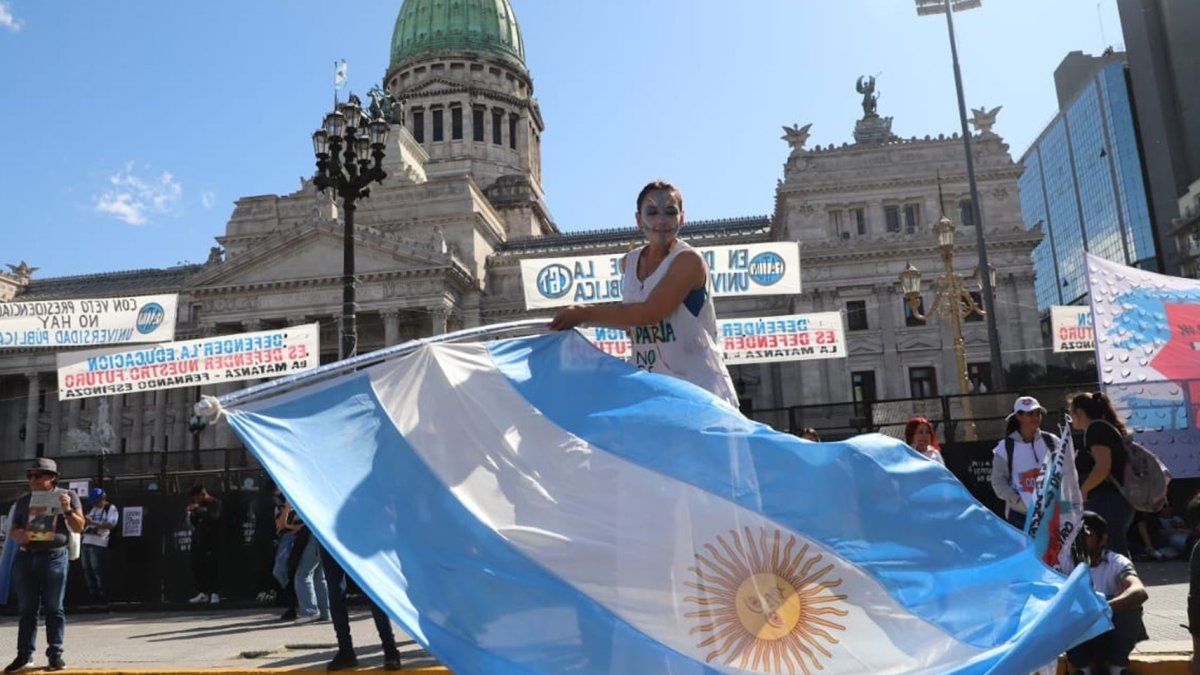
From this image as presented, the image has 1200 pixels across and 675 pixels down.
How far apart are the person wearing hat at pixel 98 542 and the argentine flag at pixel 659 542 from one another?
37.1ft

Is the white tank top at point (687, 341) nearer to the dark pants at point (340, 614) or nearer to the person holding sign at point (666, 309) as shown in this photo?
the person holding sign at point (666, 309)

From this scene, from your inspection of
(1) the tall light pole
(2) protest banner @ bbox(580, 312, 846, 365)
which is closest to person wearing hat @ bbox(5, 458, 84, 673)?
(2) protest banner @ bbox(580, 312, 846, 365)

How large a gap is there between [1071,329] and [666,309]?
18.2 meters

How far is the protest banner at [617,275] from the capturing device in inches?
712

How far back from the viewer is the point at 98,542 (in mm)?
13883

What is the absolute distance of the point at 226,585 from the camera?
14016 mm

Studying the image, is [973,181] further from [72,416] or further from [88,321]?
[72,416]

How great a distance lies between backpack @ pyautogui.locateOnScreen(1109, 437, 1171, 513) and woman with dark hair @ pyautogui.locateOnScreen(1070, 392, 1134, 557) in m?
0.05

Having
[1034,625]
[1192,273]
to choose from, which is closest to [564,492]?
[1034,625]

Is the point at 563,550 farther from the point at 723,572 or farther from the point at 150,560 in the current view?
the point at 150,560

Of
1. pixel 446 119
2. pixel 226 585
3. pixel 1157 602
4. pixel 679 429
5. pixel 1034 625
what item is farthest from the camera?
pixel 446 119

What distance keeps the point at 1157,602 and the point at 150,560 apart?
14.0 meters

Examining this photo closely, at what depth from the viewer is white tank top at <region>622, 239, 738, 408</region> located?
4.22 metres

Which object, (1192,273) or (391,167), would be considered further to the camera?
(1192,273)
